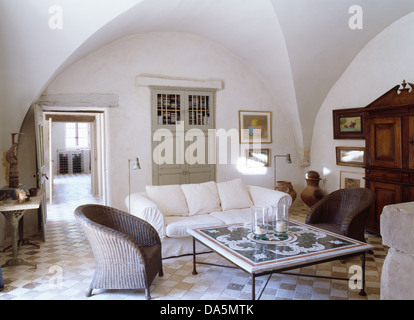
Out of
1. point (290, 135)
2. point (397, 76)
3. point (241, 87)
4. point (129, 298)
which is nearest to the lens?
point (129, 298)

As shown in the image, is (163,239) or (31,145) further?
(31,145)

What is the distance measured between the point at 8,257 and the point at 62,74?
293 centimetres

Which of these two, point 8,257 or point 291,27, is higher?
point 291,27

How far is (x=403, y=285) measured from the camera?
116cm

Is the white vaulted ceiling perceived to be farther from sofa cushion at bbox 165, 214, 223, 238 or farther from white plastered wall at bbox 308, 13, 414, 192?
sofa cushion at bbox 165, 214, 223, 238

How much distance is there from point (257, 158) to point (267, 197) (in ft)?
7.19

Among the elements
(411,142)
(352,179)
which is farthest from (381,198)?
(352,179)

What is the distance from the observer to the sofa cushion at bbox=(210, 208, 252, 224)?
4566mm

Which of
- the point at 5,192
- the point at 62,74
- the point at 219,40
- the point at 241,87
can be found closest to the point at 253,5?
the point at 219,40

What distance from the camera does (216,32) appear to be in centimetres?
630

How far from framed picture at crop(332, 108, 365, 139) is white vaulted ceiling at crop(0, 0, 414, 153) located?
2.06 feet

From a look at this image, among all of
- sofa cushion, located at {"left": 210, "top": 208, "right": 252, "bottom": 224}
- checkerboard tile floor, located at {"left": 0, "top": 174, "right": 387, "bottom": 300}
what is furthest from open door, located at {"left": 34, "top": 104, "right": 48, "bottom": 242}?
sofa cushion, located at {"left": 210, "top": 208, "right": 252, "bottom": 224}

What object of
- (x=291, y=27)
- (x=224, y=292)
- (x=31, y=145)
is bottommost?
(x=224, y=292)

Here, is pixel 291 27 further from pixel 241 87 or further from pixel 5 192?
pixel 5 192
